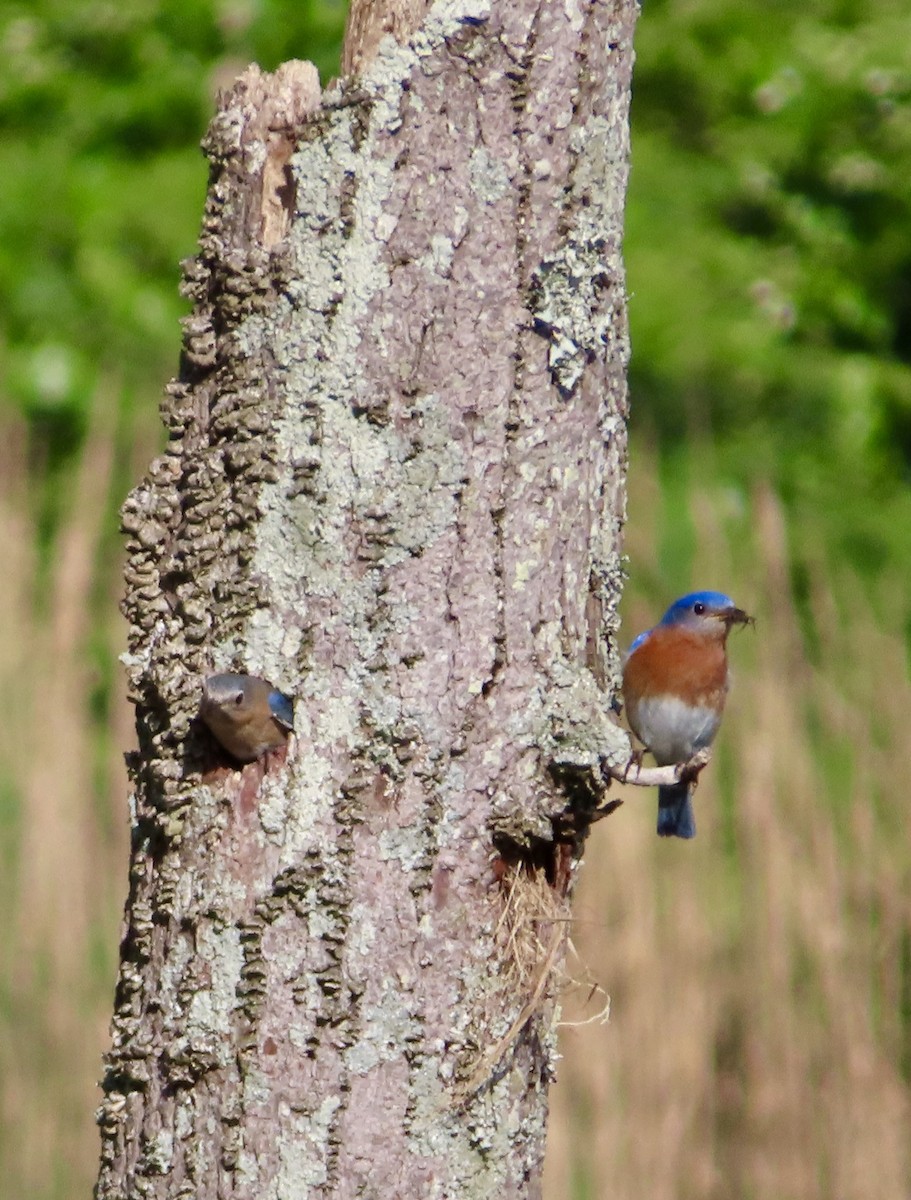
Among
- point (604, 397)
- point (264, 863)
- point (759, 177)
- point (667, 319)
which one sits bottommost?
point (264, 863)

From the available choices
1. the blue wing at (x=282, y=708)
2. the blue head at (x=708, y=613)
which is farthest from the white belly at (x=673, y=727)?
the blue wing at (x=282, y=708)

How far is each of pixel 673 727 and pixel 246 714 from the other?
5.24ft

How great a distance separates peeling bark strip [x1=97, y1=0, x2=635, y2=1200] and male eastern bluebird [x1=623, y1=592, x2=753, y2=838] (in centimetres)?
125

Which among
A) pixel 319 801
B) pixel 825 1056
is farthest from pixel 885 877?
pixel 319 801

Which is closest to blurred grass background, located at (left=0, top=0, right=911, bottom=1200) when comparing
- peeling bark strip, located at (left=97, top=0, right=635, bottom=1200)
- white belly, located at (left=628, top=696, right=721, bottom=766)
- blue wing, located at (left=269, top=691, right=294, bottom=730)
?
white belly, located at (left=628, top=696, right=721, bottom=766)

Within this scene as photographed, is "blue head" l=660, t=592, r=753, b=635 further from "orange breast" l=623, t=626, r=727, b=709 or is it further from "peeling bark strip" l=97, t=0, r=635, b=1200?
"peeling bark strip" l=97, t=0, r=635, b=1200

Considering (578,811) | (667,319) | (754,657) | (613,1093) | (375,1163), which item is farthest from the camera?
(667,319)

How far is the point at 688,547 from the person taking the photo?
5.93 metres

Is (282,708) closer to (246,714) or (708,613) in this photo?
(246,714)

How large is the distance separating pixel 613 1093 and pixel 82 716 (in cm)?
206

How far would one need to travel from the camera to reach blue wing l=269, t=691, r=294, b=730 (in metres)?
2.18

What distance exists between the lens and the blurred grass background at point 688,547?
459cm

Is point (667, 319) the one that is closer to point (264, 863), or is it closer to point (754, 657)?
point (754, 657)

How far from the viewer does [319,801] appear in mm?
2182
